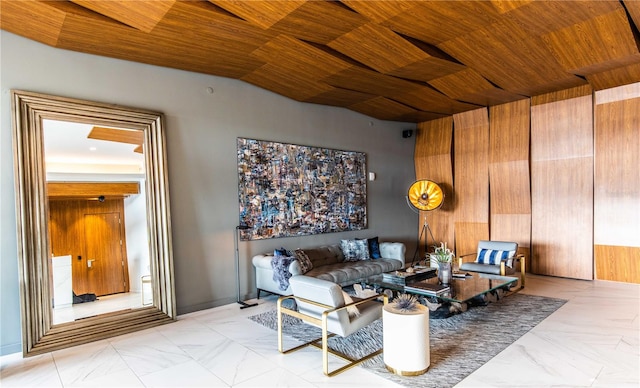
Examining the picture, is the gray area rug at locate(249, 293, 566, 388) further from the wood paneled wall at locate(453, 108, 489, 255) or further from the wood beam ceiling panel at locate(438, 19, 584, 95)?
the wood beam ceiling panel at locate(438, 19, 584, 95)

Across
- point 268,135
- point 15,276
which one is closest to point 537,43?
point 268,135

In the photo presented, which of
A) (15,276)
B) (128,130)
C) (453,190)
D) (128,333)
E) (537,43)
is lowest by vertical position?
(128,333)

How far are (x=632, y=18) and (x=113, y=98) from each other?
5.93m

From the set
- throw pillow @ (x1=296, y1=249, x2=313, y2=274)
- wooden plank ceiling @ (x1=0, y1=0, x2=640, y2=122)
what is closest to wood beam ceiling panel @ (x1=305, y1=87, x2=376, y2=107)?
wooden plank ceiling @ (x1=0, y1=0, x2=640, y2=122)

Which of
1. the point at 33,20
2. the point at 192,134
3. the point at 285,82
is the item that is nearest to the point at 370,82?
the point at 285,82

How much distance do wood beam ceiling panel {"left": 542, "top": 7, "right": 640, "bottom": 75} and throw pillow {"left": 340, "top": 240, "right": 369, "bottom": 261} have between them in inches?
156

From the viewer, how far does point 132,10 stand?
348 cm

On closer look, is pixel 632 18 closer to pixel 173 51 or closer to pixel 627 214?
pixel 627 214

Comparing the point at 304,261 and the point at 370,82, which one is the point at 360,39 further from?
the point at 304,261

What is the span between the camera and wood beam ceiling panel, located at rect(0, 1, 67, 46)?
334 cm

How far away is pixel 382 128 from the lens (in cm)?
788

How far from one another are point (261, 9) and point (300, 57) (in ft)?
3.93

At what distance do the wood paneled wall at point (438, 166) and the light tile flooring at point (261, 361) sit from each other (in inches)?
142

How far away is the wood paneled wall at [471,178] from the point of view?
7.43 m
